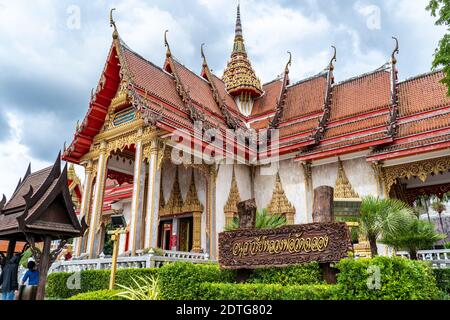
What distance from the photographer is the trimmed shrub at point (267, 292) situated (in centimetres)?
486

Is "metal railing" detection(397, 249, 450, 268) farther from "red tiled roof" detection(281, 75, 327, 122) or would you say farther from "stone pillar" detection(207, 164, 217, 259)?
"red tiled roof" detection(281, 75, 327, 122)

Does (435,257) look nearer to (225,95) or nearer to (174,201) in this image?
(174,201)

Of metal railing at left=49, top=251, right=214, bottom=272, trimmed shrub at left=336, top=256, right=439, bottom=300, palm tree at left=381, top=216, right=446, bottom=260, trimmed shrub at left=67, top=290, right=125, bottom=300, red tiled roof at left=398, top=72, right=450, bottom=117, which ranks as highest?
red tiled roof at left=398, top=72, right=450, bottom=117

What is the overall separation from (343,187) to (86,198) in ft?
28.4

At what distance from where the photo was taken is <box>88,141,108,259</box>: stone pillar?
36.8 ft

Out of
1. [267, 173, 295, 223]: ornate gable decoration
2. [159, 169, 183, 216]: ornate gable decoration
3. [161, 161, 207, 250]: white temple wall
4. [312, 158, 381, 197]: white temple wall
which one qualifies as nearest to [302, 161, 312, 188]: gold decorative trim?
[312, 158, 381, 197]: white temple wall

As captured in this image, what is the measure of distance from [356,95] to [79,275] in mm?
12043

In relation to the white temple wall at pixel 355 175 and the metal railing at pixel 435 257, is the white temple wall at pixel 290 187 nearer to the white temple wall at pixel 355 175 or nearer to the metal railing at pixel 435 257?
the white temple wall at pixel 355 175

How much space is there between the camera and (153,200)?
9.88 m

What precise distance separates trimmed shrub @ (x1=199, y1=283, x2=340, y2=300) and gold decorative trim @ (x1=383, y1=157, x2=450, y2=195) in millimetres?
7297

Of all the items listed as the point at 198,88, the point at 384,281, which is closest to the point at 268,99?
the point at 198,88

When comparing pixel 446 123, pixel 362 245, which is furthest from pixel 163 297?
pixel 446 123
